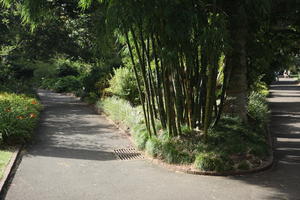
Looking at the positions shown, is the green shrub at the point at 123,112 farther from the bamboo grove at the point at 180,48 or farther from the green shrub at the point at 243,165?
the green shrub at the point at 243,165

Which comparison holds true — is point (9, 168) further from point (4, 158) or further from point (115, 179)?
point (115, 179)

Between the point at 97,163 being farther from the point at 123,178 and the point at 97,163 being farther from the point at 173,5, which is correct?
the point at 173,5

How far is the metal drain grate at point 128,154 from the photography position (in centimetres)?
747

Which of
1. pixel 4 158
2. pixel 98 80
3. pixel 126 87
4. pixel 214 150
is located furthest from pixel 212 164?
pixel 98 80

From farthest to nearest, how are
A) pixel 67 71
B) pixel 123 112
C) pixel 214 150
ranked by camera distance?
pixel 67 71 → pixel 123 112 → pixel 214 150

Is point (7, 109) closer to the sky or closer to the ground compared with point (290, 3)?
closer to the ground

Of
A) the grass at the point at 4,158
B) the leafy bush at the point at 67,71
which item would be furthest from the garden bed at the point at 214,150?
the leafy bush at the point at 67,71

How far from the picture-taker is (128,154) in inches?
306

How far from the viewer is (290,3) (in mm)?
7441

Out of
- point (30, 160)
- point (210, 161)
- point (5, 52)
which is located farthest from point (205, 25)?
point (5, 52)

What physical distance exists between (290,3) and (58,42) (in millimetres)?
13176

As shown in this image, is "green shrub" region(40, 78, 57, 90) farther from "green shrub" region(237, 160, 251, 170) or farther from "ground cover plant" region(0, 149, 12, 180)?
"green shrub" region(237, 160, 251, 170)

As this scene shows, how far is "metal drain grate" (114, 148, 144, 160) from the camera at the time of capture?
747 cm

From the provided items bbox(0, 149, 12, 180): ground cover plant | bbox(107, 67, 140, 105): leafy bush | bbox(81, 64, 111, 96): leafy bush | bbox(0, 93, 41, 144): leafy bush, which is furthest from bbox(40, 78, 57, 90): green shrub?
bbox(0, 149, 12, 180): ground cover plant
